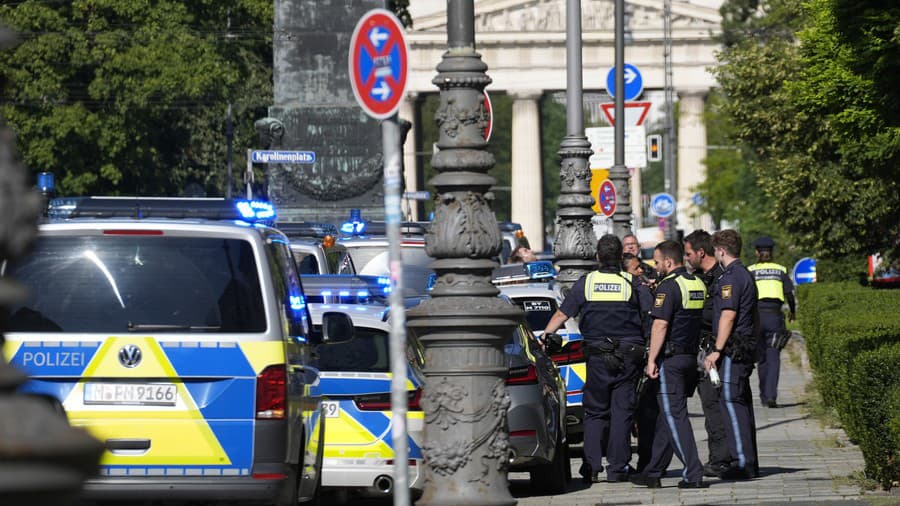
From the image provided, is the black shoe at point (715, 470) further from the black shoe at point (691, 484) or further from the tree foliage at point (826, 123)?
the tree foliage at point (826, 123)

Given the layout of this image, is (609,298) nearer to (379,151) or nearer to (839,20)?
(839,20)

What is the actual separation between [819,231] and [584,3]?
186ft

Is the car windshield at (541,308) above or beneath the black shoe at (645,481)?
above

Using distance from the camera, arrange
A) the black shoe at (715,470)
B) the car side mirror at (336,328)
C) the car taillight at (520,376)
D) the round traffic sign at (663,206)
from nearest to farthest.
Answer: the car side mirror at (336,328) < the car taillight at (520,376) < the black shoe at (715,470) < the round traffic sign at (663,206)

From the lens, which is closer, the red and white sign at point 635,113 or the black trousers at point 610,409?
the black trousers at point 610,409

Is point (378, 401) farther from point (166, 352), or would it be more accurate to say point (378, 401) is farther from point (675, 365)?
point (675, 365)

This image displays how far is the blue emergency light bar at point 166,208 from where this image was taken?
15977mm

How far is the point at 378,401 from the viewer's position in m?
10.8

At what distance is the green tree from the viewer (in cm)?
4731

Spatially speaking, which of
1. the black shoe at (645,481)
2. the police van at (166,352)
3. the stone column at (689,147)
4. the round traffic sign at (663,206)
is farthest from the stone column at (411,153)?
the police van at (166,352)

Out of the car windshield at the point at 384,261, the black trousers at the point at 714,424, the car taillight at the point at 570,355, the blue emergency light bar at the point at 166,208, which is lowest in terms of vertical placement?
the black trousers at the point at 714,424

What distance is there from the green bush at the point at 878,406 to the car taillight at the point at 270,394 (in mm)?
3937

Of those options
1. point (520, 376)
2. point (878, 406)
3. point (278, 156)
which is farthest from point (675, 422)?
point (278, 156)

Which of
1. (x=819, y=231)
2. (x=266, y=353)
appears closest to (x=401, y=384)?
(x=266, y=353)
